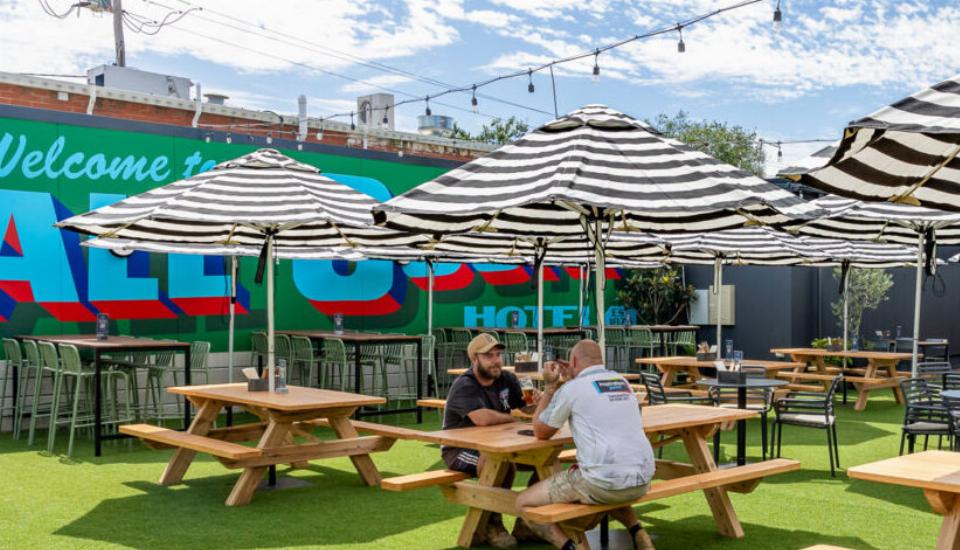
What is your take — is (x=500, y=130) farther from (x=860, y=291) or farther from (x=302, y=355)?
(x=302, y=355)

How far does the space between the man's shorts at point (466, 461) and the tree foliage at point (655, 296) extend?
12155 mm

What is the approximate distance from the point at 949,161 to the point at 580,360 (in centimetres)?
190

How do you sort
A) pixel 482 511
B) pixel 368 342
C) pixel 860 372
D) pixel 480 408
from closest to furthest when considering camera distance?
pixel 482 511 → pixel 480 408 → pixel 368 342 → pixel 860 372

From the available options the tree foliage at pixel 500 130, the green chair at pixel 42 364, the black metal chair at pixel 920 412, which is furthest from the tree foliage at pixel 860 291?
the tree foliage at pixel 500 130

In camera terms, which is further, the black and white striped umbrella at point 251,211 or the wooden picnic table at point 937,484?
the black and white striped umbrella at point 251,211

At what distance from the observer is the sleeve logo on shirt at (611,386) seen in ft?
15.9

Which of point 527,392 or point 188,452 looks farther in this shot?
point 188,452

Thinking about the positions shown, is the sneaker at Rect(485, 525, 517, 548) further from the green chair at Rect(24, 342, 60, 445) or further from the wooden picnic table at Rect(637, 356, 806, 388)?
the wooden picnic table at Rect(637, 356, 806, 388)

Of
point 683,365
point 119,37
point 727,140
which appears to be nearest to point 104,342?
point 683,365

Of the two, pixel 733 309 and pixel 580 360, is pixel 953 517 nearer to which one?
pixel 580 360

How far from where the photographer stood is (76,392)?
8617 mm

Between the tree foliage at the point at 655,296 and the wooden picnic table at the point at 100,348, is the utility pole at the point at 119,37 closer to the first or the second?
the tree foliage at the point at 655,296

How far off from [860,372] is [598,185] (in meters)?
10.4

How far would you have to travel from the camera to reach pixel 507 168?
574 cm
